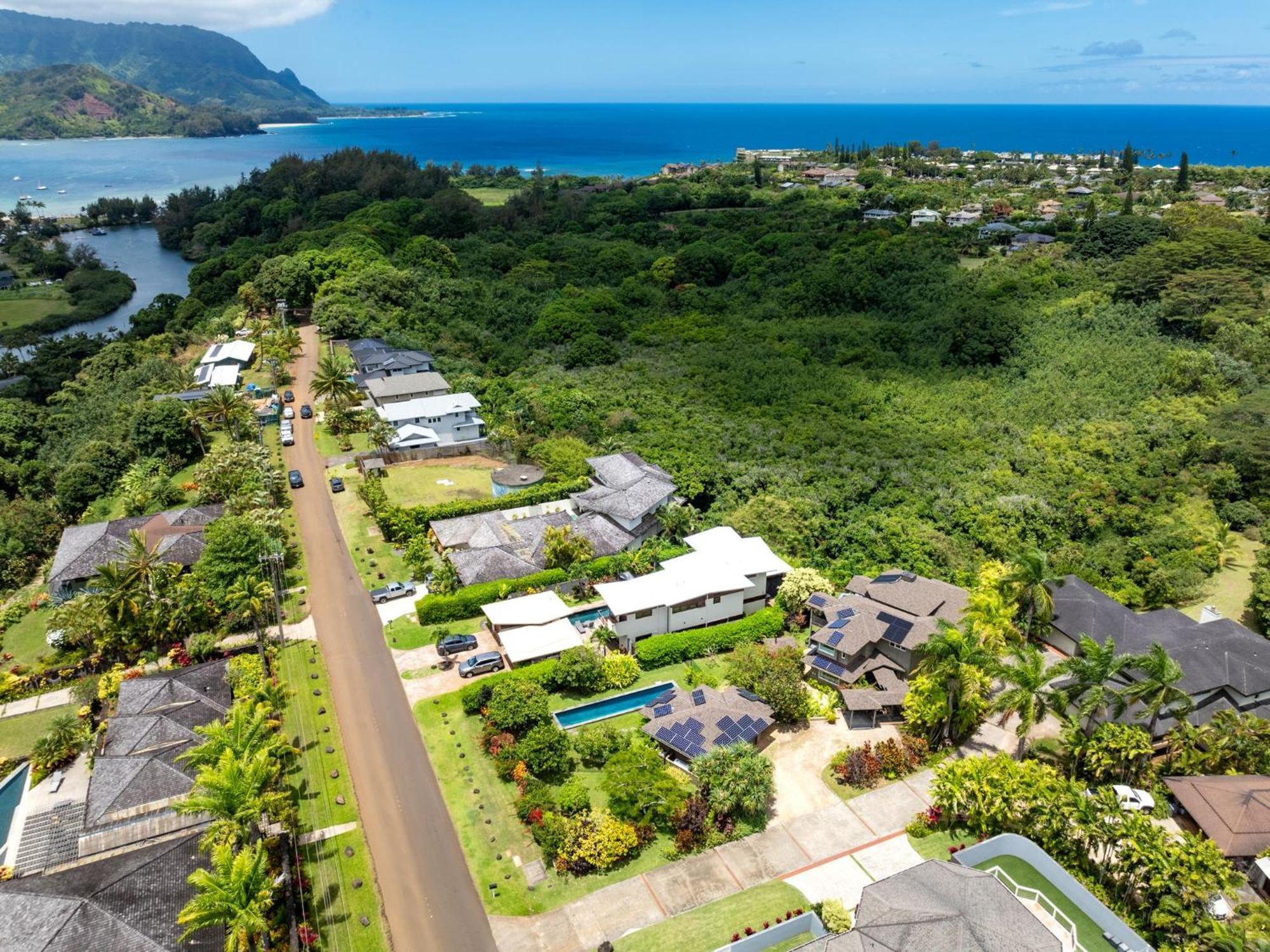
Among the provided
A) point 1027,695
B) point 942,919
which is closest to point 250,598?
point 942,919

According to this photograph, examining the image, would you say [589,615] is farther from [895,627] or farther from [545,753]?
[895,627]

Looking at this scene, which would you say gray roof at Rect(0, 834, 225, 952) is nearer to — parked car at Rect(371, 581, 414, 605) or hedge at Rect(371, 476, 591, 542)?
parked car at Rect(371, 581, 414, 605)

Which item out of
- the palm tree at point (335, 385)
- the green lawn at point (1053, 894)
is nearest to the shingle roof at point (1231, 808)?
the green lawn at point (1053, 894)

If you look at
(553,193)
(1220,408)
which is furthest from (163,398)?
(553,193)

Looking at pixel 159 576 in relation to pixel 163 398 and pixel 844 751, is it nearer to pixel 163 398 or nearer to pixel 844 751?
pixel 163 398

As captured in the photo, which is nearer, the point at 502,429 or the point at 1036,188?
the point at 502,429

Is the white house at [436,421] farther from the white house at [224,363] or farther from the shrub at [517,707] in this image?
the shrub at [517,707]

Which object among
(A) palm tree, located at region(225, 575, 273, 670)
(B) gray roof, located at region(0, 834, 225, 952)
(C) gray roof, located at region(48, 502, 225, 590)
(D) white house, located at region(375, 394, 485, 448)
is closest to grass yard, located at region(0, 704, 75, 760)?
(A) palm tree, located at region(225, 575, 273, 670)
